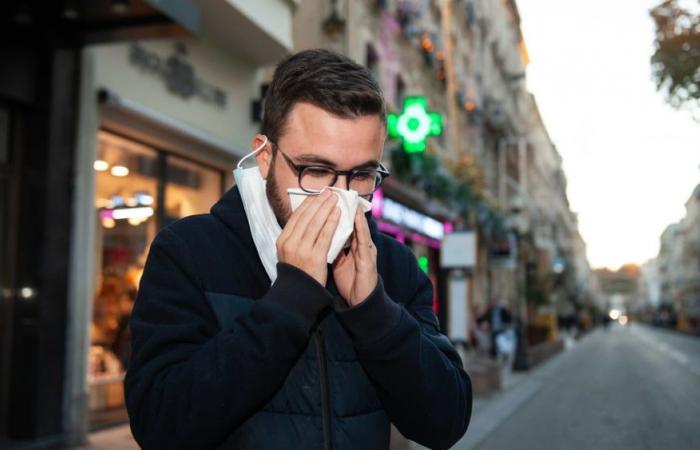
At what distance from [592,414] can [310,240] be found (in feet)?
33.2

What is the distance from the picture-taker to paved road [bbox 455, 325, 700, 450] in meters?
8.20

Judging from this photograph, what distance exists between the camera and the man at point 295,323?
1447 mm

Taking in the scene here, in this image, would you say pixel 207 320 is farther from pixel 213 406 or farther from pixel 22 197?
pixel 22 197

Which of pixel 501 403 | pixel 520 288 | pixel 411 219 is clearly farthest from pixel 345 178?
pixel 520 288

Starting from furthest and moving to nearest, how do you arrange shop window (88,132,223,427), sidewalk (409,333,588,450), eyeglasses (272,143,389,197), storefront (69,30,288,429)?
shop window (88,132,223,427) → sidewalk (409,333,588,450) → storefront (69,30,288,429) → eyeglasses (272,143,389,197)

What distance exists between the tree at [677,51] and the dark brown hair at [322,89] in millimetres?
10673

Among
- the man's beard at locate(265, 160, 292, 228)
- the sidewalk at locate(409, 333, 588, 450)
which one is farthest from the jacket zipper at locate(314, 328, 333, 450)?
the sidewalk at locate(409, 333, 588, 450)

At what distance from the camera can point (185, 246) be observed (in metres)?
1.63

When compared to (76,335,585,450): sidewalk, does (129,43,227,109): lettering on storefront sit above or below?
above

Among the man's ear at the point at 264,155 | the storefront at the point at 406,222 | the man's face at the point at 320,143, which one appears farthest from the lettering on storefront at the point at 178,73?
the man's face at the point at 320,143

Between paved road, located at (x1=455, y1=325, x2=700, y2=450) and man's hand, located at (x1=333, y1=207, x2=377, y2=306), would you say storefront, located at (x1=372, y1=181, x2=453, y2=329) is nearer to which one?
paved road, located at (x1=455, y1=325, x2=700, y2=450)

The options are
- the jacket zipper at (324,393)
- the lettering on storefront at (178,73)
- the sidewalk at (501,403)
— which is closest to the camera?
the jacket zipper at (324,393)

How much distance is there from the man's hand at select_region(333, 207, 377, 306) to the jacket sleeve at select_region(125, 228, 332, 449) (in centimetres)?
9

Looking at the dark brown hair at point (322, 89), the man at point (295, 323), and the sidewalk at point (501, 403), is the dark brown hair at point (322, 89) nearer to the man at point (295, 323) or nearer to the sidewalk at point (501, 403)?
the man at point (295, 323)
